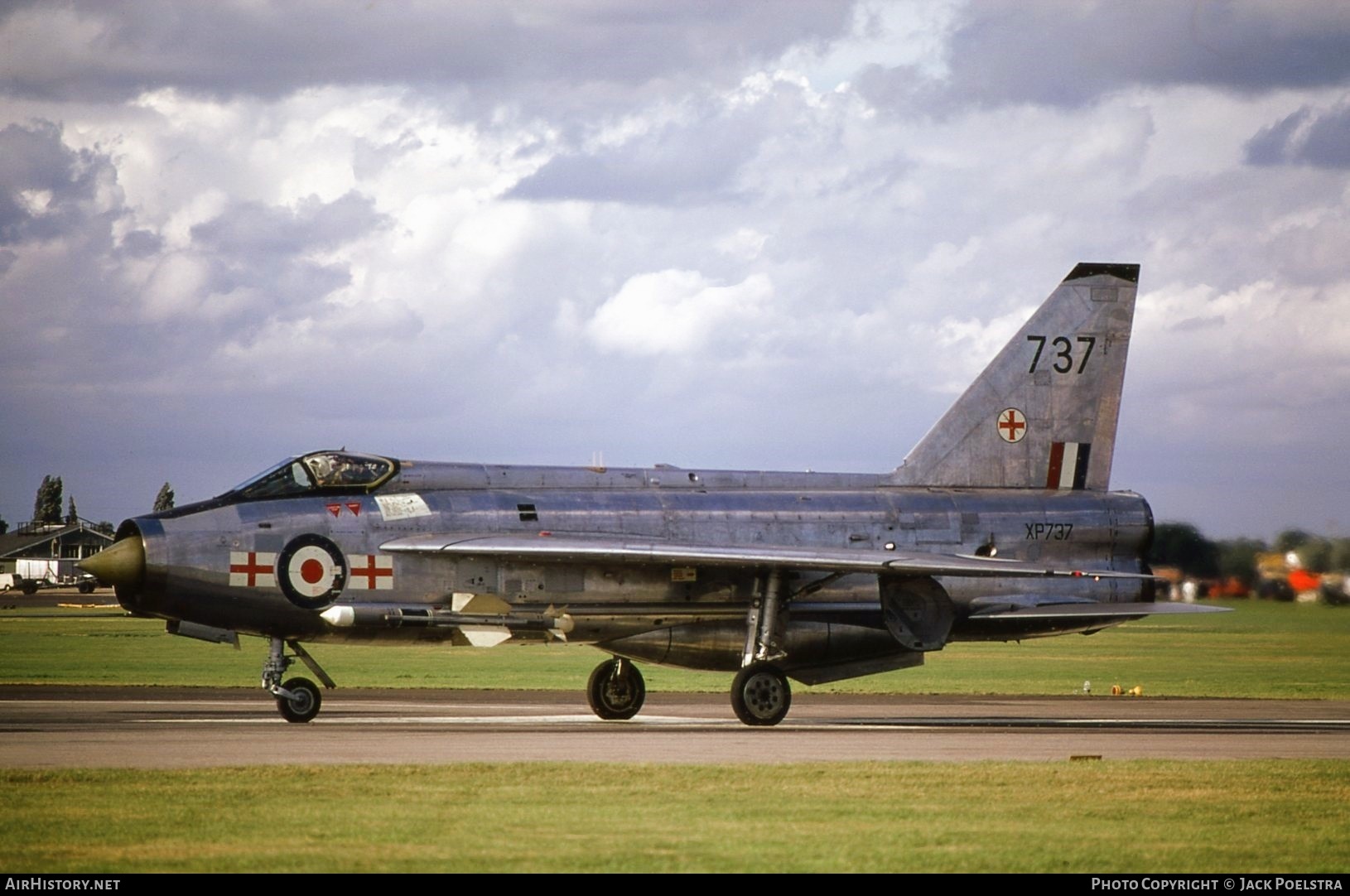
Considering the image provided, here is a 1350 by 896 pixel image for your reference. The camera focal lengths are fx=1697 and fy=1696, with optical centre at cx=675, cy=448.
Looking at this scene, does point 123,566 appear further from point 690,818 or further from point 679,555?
point 690,818

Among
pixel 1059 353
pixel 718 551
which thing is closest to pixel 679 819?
pixel 718 551

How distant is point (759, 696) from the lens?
20.9 metres

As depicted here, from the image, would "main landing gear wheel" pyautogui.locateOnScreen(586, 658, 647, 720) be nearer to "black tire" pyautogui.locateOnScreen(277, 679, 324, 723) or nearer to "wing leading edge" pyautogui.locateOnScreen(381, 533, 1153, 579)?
"wing leading edge" pyautogui.locateOnScreen(381, 533, 1153, 579)

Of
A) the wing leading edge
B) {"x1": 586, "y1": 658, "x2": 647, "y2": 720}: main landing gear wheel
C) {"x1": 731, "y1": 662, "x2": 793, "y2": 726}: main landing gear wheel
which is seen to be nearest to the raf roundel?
the wing leading edge

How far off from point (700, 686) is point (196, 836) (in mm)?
22369

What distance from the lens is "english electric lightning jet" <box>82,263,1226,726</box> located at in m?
20.3

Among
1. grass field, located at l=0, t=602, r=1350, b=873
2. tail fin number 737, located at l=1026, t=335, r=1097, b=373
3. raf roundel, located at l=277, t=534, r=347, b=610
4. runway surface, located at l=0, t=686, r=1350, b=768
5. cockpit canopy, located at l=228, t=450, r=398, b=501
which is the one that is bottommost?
runway surface, located at l=0, t=686, r=1350, b=768

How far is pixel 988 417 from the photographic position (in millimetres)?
24500

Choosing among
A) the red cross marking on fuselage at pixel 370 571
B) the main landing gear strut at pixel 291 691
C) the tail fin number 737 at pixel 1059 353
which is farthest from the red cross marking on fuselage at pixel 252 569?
the tail fin number 737 at pixel 1059 353

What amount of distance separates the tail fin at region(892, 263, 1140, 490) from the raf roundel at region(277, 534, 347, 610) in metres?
8.19

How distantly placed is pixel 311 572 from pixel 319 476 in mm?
1319

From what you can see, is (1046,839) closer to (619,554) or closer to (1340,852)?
(1340,852)

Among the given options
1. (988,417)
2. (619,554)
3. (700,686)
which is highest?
(988,417)
